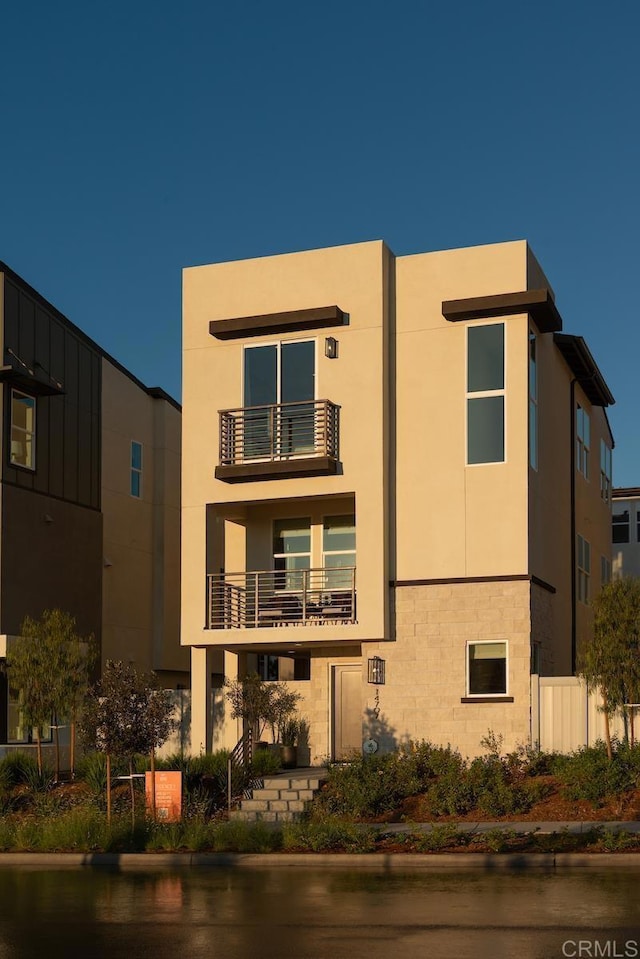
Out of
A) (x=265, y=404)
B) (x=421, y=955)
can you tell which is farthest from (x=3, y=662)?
(x=421, y=955)

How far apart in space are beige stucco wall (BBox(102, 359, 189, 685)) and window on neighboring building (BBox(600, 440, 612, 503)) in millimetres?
12937

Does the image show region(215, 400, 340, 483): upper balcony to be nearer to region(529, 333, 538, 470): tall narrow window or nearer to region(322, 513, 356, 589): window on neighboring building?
region(322, 513, 356, 589): window on neighboring building

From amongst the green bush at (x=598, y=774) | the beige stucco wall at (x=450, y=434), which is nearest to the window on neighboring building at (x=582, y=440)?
the beige stucco wall at (x=450, y=434)

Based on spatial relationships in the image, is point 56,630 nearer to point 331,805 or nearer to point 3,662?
point 3,662

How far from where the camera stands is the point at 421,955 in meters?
10.9

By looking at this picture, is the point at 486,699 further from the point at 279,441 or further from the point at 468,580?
the point at 279,441

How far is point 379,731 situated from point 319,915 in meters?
12.6

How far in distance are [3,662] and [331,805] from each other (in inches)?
432

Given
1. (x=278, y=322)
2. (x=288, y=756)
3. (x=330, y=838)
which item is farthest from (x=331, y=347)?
(x=330, y=838)

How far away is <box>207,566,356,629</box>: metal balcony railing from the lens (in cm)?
2711

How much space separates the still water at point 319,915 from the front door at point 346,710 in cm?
1019

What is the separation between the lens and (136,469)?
38750 millimetres

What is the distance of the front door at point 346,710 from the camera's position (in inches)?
1118

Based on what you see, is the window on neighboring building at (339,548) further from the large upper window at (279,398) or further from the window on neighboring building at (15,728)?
the window on neighboring building at (15,728)
